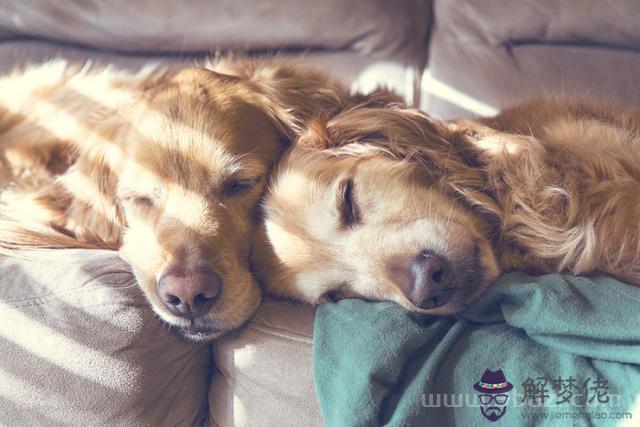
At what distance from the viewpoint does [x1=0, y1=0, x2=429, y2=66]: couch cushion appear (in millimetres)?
2674

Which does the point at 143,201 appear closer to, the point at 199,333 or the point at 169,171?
the point at 169,171

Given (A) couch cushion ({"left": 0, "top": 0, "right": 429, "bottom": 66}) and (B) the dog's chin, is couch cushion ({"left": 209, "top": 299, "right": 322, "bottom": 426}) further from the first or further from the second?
(A) couch cushion ({"left": 0, "top": 0, "right": 429, "bottom": 66})

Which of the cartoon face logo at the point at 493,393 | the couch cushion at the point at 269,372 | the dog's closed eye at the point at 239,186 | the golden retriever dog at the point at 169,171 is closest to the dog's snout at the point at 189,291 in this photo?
the golden retriever dog at the point at 169,171

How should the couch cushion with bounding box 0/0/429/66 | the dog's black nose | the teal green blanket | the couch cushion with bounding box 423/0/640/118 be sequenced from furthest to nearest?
the couch cushion with bounding box 0/0/429/66, the couch cushion with bounding box 423/0/640/118, the dog's black nose, the teal green blanket

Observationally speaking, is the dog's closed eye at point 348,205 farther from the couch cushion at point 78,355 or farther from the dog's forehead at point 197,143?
the couch cushion at point 78,355

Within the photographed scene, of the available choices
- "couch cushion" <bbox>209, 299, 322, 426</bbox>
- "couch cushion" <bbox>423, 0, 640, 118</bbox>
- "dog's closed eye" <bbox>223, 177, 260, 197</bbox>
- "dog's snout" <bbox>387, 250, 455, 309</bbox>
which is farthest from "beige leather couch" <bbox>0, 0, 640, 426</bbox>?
"dog's snout" <bbox>387, 250, 455, 309</bbox>

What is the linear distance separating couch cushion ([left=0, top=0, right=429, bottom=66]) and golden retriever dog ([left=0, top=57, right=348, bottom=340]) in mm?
770

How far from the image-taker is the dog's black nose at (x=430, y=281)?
4.26 ft

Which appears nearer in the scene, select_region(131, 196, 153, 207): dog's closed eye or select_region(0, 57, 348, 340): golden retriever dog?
select_region(0, 57, 348, 340): golden retriever dog

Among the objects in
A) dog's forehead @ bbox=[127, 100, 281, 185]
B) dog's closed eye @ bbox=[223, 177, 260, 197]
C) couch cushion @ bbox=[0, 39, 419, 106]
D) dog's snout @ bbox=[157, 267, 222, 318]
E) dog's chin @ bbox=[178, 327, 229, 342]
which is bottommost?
couch cushion @ bbox=[0, 39, 419, 106]

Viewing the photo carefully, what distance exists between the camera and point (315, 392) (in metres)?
1.32

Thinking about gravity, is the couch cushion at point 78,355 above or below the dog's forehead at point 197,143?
below

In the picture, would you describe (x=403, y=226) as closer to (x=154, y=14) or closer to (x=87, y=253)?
(x=87, y=253)

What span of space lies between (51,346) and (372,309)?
30.6 inches
